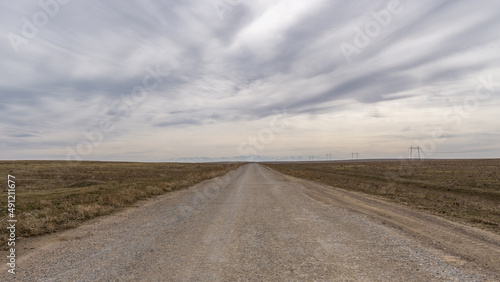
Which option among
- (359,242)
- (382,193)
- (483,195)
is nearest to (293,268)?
(359,242)

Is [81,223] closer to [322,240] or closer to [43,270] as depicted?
[43,270]

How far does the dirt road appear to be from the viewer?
16.6 ft

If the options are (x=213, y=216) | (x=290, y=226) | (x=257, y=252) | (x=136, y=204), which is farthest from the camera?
(x=136, y=204)

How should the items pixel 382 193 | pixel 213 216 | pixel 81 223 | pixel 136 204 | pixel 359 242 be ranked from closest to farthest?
pixel 359 242, pixel 81 223, pixel 213 216, pixel 136 204, pixel 382 193

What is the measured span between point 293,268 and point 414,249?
3.27m

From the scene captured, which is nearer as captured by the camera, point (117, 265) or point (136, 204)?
point (117, 265)

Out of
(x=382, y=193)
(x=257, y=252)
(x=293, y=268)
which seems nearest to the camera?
(x=293, y=268)

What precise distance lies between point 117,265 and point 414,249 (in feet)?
21.6

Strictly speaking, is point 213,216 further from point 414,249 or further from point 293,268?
point 414,249

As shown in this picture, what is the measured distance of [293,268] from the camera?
17.4 ft

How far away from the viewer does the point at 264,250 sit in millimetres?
6453

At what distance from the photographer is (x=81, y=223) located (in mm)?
9812

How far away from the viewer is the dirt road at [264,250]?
5.07m

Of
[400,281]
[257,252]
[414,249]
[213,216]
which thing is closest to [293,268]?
[257,252]
